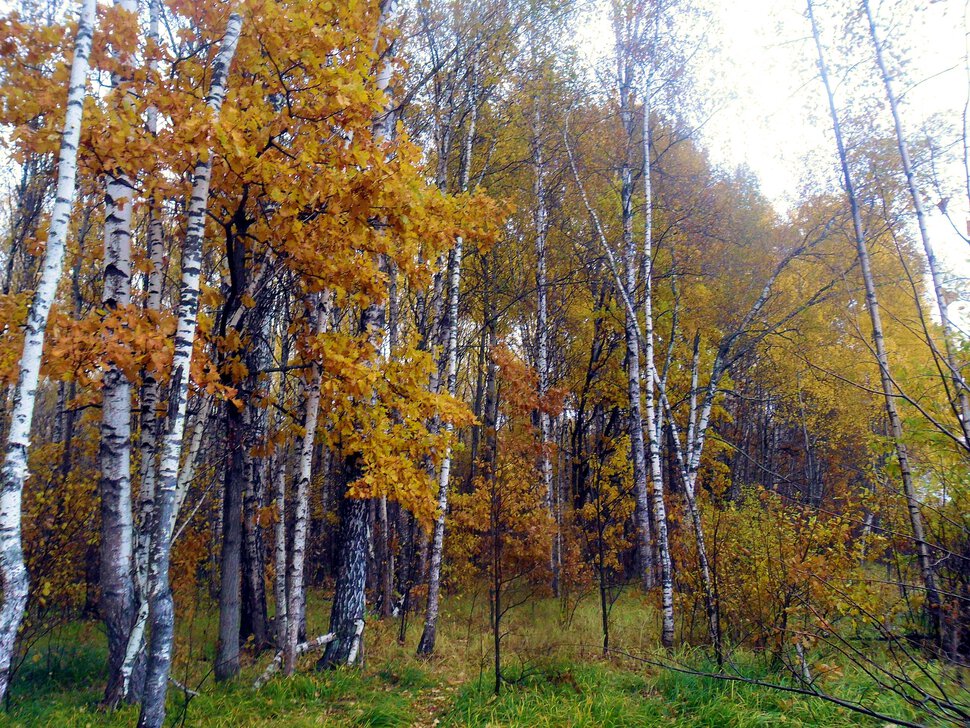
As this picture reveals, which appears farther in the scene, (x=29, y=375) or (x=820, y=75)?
(x=820, y=75)

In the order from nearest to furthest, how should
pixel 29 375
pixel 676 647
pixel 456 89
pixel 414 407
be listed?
1. pixel 29 375
2. pixel 414 407
3. pixel 676 647
4. pixel 456 89

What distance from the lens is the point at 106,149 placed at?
5.14 metres

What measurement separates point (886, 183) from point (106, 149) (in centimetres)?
1094

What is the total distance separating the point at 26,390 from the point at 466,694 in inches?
193

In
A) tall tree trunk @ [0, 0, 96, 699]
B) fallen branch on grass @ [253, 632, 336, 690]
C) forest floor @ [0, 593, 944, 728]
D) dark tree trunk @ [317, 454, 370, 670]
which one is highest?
tall tree trunk @ [0, 0, 96, 699]

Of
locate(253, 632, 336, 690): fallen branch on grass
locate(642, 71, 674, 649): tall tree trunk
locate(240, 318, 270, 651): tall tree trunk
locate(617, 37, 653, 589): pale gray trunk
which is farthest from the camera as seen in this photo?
locate(617, 37, 653, 589): pale gray trunk

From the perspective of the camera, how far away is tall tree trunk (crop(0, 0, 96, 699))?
387 cm

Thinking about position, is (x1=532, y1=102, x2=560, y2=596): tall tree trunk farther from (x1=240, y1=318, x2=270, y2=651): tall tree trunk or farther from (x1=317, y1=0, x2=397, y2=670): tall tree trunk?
(x1=240, y1=318, x2=270, y2=651): tall tree trunk

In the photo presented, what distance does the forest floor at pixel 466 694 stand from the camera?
517 centimetres

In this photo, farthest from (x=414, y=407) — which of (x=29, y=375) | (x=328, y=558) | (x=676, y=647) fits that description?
(x=328, y=558)

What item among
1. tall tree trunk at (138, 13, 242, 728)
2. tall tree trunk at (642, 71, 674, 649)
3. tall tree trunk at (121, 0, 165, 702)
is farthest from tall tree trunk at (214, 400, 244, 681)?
tall tree trunk at (642, 71, 674, 649)

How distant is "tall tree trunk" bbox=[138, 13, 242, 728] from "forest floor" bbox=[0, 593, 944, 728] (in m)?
0.69

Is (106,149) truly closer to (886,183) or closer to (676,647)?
(676,647)

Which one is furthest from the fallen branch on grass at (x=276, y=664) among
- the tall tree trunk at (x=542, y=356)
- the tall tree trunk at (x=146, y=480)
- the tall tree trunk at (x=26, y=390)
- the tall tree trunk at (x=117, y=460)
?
the tall tree trunk at (x=542, y=356)
